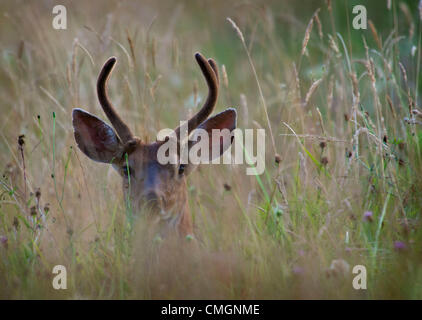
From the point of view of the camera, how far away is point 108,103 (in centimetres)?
411

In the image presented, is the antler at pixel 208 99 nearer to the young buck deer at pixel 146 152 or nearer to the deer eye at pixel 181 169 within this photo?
the young buck deer at pixel 146 152

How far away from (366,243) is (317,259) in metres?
0.35

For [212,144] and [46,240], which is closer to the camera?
[46,240]

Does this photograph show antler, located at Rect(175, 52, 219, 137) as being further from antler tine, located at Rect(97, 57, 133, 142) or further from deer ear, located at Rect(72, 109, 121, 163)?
deer ear, located at Rect(72, 109, 121, 163)

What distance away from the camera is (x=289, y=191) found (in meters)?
4.62

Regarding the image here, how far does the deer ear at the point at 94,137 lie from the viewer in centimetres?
417

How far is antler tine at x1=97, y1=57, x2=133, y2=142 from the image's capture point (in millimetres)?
4016

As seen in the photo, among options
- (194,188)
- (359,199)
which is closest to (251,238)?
(359,199)

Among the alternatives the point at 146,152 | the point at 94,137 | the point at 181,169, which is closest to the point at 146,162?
the point at 146,152

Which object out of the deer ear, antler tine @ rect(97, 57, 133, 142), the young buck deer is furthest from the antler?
the deer ear

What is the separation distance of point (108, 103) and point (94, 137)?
1.02 feet

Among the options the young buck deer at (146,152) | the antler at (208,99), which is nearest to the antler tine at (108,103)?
the young buck deer at (146,152)

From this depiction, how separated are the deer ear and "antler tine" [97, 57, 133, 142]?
0.19 ft
